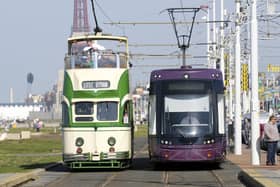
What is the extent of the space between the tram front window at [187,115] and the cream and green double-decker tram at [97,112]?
67.2 inches

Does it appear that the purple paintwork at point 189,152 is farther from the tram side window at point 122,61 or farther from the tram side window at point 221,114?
the tram side window at point 122,61

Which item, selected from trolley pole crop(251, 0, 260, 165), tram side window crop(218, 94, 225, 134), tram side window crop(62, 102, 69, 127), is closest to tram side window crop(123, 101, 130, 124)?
tram side window crop(62, 102, 69, 127)

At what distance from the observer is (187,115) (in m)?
28.9

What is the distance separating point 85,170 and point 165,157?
165 inches

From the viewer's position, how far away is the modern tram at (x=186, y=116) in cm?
2819

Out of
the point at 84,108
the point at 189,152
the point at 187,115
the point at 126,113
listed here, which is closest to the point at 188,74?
the point at 187,115

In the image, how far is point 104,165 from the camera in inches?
1184

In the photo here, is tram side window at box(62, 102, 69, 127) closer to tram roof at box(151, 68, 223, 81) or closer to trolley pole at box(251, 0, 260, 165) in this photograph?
tram roof at box(151, 68, 223, 81)

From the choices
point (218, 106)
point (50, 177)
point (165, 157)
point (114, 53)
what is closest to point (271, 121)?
point (218, 106)

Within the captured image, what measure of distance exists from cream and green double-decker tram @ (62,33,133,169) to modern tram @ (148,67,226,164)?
106 cm

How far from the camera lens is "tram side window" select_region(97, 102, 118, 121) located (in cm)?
2939

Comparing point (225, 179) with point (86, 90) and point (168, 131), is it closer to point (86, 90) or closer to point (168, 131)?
point (168, 131)

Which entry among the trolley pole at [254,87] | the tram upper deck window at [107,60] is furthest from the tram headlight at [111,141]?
the trolley pole at [254,87]

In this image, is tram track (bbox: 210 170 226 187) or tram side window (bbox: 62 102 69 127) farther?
tram side window (bbox: 62 102 69 127)
